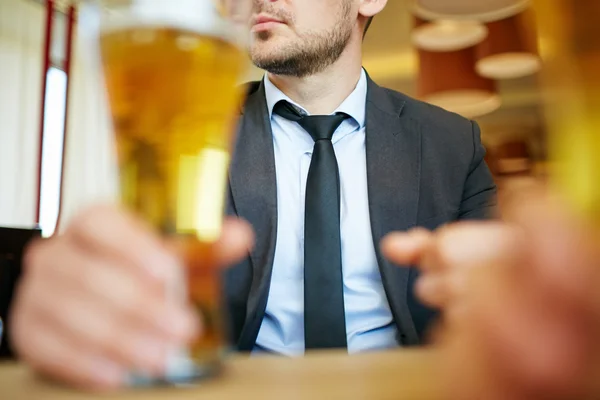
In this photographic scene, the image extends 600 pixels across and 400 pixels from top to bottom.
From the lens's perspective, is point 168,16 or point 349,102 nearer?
point 168,16

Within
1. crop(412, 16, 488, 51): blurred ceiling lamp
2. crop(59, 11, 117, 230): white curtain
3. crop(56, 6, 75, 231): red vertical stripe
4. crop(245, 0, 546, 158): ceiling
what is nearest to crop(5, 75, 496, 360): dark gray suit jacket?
crop(412, 16, 488, 51): blurred ceiling lamp

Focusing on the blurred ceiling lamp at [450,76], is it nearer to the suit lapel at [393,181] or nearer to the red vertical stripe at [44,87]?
the suit lapel at [393,181]

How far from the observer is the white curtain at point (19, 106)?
4.79 metres

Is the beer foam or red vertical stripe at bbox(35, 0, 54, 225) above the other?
red vertical stripe at bbox(35, 0, 54, 225)

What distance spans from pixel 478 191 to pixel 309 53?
54 cm

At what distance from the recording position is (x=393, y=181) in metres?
1.27

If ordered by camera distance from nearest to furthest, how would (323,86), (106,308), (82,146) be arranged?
1. (106,308)
2. (323,86)
3. (82,146)

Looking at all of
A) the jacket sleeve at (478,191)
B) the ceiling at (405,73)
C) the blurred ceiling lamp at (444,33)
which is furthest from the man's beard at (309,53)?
the ceiling at (405,73)

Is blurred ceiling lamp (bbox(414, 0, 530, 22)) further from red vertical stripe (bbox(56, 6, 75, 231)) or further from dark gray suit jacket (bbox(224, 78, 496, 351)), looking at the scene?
red vertical stripe (bbox(56, 6, 75, 231))

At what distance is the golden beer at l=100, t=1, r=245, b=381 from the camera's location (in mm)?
367

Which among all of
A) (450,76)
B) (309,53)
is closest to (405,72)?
(450,76)

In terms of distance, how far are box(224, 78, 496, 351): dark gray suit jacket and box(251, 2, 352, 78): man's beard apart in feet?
0.33

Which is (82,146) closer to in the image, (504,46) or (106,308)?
(504,46)

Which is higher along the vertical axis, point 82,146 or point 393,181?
point 82,146
